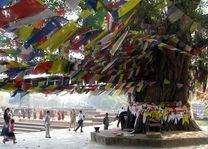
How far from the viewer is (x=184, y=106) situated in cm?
1455

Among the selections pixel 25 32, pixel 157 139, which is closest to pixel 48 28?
pixel 25 32

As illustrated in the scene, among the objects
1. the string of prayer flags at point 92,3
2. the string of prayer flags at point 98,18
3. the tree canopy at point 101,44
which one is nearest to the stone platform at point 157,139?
the tree canopy at point 101,44

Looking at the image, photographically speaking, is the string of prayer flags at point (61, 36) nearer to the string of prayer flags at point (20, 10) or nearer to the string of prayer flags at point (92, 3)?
the string of prayer flags at point (92, 3)

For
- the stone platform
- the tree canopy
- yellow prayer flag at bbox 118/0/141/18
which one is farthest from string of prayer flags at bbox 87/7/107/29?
the stone platform

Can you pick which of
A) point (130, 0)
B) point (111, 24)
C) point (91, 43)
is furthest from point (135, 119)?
point (130, 0)

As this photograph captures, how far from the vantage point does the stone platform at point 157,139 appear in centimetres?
1219

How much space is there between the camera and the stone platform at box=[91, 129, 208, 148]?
1219 cm

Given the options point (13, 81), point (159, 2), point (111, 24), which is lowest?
point (13, 81)

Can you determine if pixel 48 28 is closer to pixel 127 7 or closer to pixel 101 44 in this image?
pixel 127 7

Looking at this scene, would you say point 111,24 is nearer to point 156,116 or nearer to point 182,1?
point 182,1

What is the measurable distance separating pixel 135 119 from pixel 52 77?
4679mm

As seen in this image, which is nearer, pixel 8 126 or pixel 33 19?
pixel 33 19

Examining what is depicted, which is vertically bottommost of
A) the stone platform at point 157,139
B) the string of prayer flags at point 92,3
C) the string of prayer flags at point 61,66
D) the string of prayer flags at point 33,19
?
the stone platform at point 157,139

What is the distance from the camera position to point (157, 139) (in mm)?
12156
